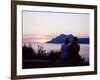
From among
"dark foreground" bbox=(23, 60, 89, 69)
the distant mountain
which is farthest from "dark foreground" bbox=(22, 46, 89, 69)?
the distant mountain

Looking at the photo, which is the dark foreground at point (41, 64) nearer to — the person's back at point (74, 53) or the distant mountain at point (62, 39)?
the person's back at point (74, 53)

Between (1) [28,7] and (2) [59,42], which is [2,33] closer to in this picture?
(1) [28,7]

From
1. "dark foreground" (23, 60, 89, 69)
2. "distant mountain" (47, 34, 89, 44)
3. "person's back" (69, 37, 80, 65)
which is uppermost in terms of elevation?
"distant mountain" (47, 34, 89, 44)

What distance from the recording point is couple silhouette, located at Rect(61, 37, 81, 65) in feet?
7.11

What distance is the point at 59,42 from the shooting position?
7.06ft

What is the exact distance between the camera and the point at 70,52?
219 cm

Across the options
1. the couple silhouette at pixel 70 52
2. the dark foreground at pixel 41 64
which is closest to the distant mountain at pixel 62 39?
Result: the couple silhouette at pixel 70 52

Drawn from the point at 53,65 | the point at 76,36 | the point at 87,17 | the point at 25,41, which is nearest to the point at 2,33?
the point at 25,41

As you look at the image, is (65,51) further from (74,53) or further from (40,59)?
(40,59)

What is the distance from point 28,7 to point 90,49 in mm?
814

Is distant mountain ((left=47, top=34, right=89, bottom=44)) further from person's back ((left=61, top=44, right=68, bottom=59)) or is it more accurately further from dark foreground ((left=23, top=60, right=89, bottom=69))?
Result: dark foreground ((left=23, top=60, right=89, bottom=69))

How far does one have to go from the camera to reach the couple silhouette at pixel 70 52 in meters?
2.17

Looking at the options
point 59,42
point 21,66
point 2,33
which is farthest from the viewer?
point 59,42

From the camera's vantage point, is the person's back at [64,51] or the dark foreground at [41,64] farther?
the person's back at [64,51]
